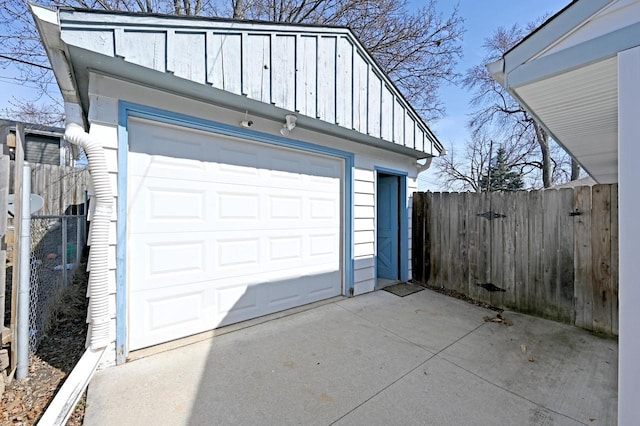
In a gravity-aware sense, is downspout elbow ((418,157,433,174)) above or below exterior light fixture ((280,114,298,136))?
below

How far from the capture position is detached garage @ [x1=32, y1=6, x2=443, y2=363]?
7.51 ft

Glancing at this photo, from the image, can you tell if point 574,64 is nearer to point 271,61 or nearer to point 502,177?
point 271,61

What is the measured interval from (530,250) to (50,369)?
5678 millimetres

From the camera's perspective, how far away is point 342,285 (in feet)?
14.6

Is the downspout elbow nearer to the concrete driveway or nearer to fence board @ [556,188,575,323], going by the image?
fence board @ [556,188,575,323]

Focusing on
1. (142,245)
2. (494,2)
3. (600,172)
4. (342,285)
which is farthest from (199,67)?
(600,172)

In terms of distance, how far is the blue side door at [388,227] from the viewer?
543 cm

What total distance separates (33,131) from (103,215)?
895 centimetres

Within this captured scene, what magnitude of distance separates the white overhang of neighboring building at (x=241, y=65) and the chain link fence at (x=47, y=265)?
1614 millimetres

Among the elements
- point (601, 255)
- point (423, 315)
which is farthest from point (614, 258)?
point (423, 315)

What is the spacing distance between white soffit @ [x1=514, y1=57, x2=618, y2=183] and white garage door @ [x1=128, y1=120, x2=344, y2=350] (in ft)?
8.65

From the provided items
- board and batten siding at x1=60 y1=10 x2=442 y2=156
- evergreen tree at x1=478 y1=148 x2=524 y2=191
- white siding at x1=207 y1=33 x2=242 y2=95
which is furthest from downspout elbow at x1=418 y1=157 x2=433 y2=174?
evergreen tree at x1=478 y1=148 x2=524 y2=191

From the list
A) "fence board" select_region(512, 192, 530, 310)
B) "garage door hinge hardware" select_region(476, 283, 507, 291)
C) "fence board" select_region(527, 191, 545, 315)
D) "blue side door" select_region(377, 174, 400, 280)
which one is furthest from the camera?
"blue side door" select_region(377, 174, 400, 280)

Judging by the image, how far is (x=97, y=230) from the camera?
2246 mm
